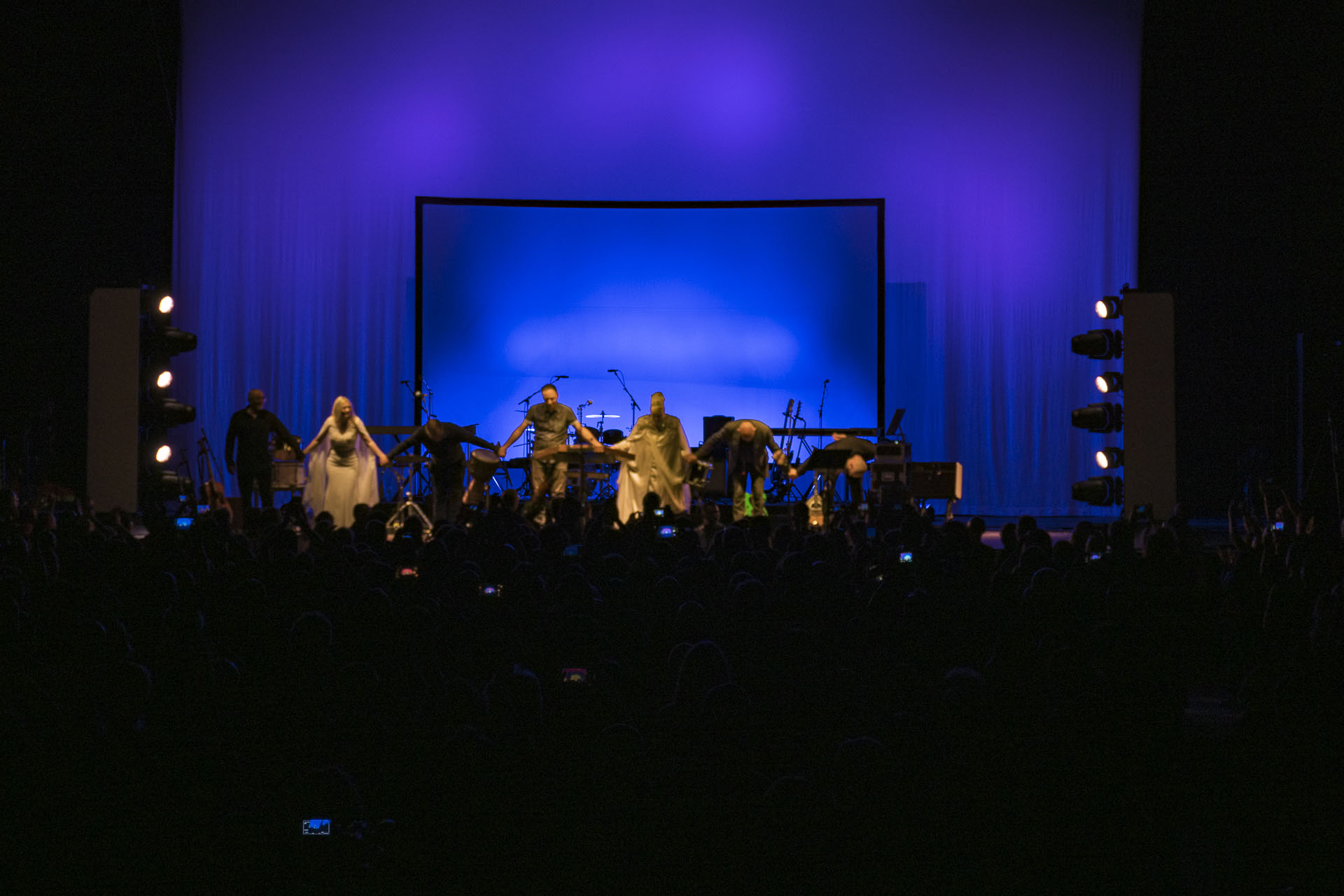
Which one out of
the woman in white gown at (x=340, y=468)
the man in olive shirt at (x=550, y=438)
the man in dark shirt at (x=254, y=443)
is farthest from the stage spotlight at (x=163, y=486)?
the man in olive shirt at (x=550, y=438)

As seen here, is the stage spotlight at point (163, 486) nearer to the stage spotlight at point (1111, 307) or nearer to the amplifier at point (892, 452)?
the amplifier at point (892, 452)

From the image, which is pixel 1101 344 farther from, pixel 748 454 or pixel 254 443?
pixel 254 443

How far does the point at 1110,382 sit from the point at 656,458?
4697 millimetres

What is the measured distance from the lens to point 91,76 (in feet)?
44.8

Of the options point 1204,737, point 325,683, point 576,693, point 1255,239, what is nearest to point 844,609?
point 1204,737

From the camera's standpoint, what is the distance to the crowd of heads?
2.71 m

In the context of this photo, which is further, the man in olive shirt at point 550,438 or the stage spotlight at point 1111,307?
the man in olive shirt at point 550,438

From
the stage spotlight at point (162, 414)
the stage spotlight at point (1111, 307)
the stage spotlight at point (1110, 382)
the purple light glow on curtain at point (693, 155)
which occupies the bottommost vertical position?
the stage spotlight at point (162, 414)

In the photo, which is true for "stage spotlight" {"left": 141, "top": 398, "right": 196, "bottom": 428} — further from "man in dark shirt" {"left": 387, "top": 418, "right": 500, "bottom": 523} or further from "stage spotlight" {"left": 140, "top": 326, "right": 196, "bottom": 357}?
"man in dark shirt" {"left": 387, "top": 418, "right": 500, "bottom": 523}

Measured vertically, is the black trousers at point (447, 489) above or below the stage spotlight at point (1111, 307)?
below

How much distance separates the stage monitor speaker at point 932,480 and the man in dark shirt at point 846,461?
47 cm

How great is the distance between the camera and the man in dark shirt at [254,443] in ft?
39.1

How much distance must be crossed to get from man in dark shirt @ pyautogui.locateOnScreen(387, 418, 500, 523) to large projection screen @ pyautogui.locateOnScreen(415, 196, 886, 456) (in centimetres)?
383

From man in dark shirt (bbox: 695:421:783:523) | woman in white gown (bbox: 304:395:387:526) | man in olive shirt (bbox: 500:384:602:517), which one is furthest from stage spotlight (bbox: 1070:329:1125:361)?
woman in white gown (bbox: 304:395:387:526)
